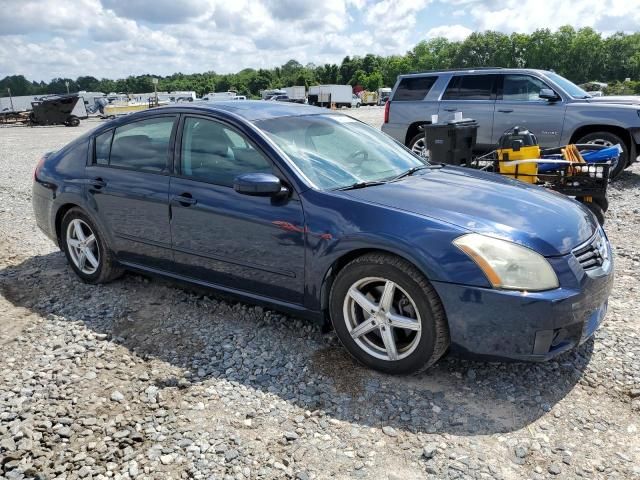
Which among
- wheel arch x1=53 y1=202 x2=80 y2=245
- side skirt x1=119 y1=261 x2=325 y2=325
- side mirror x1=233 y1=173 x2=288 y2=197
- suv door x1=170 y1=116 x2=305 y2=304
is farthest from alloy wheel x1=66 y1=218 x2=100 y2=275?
side mirror x1=233 y1=173 x2=288 y2=197

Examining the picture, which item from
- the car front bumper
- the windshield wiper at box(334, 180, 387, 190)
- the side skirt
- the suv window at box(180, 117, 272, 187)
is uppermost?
the suv window at box(180, 117, 272, 187)

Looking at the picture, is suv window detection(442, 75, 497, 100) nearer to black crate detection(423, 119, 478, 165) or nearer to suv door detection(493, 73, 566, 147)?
suv door detection(493, 73, 566, 147)

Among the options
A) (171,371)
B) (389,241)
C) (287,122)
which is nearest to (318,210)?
(389,241)

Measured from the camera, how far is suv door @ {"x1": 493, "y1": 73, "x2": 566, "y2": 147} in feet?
30.1

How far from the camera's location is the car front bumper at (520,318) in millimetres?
2826

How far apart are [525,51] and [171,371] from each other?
140063 mm

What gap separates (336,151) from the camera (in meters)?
3.92

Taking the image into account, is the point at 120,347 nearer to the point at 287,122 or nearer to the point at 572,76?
the point at 287,122

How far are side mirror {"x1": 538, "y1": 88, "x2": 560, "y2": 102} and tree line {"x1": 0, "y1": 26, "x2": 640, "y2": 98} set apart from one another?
4223 inches

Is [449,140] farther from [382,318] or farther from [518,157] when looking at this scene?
[382,318]

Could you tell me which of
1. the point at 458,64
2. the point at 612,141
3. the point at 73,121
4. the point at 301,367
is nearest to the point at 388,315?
the point at 301,367

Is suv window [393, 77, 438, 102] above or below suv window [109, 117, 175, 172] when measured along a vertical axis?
above

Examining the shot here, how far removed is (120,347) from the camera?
3.79 meters

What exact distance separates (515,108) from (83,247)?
760 cm
